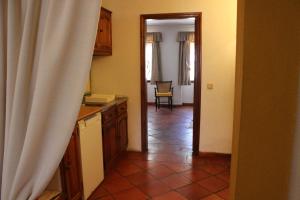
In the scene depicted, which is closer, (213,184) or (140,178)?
(213,184)

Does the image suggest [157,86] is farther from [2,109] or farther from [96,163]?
[2,109]

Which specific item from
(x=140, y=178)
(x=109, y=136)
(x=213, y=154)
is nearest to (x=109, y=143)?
(x=109, y=136)

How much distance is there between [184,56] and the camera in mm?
7301

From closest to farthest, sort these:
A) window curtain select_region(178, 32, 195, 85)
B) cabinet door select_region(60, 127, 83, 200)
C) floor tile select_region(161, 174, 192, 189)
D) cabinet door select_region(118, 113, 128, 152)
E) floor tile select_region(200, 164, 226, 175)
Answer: cabinet door select_region(60, 127, 83, 200)
floor tile select_region(161, 174, 192, 189)
floor tile select_region(200, 164, 226, 175)
cabinet door select_region(118, 113, 128, 152)
window curtain select_region(178, 32, 195, 85)

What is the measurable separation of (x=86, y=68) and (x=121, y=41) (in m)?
2.73

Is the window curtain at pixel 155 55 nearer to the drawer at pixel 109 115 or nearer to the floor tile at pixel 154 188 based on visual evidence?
the drawer at pixel 109 115

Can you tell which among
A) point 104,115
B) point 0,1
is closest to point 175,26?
point 104,115

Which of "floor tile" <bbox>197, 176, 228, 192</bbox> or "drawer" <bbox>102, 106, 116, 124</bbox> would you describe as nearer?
"floor tile" <bbox>197, 176, 228, 192</bbox>

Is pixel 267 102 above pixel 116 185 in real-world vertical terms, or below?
above

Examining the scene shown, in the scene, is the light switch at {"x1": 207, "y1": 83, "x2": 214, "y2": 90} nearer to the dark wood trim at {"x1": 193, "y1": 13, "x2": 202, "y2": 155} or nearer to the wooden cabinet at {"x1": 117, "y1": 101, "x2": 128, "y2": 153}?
the dark wood trim at {"x1": 193, "y1": 13, "x2": 202, "y2": 155}

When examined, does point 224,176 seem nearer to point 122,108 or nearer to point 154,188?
point 154,188

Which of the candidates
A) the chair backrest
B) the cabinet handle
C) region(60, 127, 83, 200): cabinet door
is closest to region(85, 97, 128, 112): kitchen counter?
region(60, 127, 83, 200): cabinet door

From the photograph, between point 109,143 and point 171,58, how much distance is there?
5.00 m

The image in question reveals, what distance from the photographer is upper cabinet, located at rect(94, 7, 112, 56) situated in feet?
10.2
